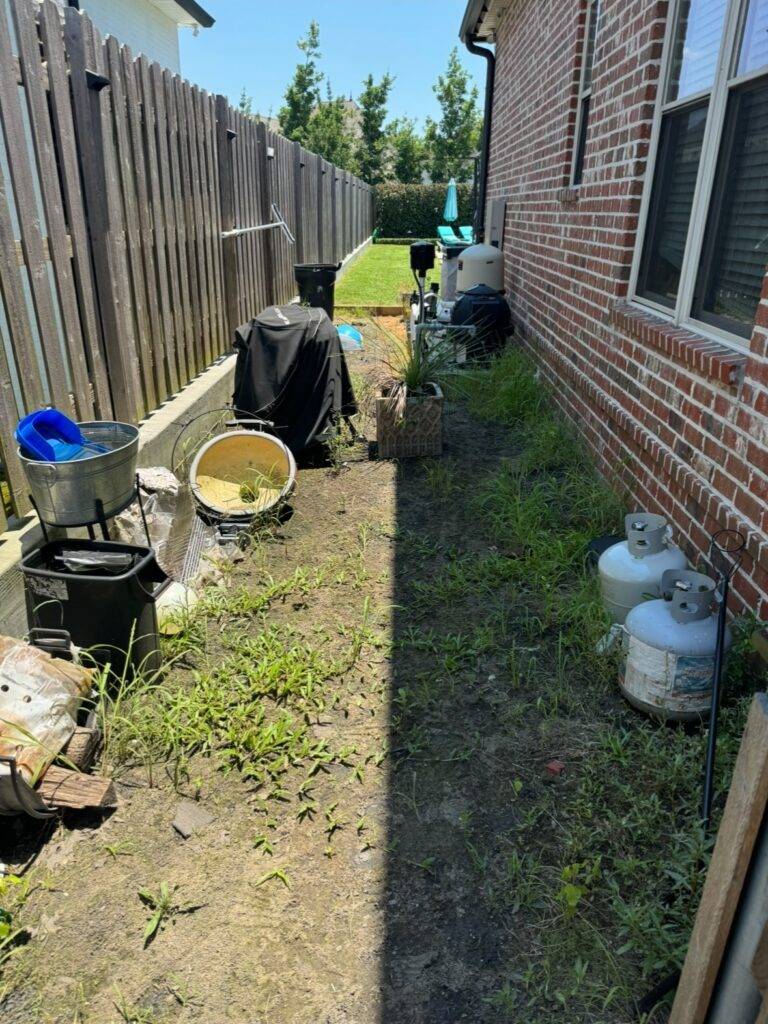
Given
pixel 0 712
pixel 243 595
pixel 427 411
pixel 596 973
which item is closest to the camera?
pixel 596 973

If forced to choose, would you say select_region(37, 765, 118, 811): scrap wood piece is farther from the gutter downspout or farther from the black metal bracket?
the gutter downspout

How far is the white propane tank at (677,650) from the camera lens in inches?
101

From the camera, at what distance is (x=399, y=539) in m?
4.37

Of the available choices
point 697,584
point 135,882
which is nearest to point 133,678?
point 135,882

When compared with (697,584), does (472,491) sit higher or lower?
lower

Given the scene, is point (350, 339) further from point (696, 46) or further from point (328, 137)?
point (328, 137)

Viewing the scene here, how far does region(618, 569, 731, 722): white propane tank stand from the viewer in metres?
2.56

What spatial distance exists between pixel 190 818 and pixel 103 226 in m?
3.20

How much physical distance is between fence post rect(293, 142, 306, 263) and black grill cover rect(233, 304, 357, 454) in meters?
6.21

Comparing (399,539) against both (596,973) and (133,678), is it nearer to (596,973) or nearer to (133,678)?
(133,678)

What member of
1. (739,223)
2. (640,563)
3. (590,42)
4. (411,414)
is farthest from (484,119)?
(640,563)

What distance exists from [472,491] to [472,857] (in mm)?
2976

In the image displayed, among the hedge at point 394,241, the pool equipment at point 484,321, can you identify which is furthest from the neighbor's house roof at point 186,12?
the hedge at point 394,241

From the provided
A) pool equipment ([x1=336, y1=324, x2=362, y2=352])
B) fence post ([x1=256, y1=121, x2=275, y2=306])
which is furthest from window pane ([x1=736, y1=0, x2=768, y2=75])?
pool equipment ([x1=336, y1=324, x2=362, y2=352])
